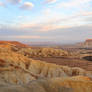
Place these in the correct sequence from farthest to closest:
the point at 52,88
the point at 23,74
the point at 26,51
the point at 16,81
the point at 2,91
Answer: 1. the point at 26,51
2. the point at 23,74
3. the point at 16,81
4. the point at 52,88
5. the point at 2,91

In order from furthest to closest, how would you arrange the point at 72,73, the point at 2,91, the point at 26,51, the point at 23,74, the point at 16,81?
Answer: the point at 26,51 → the point at 72,73 → the point at 23,74 → the point at 16,81 → the point at 2,91

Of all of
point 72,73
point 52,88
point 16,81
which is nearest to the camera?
point 52,88

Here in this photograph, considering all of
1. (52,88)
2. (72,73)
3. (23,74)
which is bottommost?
(72,73)

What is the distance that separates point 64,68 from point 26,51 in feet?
161

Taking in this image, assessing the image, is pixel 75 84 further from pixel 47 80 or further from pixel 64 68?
pixel 64 68

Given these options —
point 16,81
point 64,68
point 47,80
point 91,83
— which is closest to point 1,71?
point 16,81

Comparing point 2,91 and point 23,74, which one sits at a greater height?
point 2,91

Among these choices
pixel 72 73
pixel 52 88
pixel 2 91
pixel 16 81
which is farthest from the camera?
pixel 72 73

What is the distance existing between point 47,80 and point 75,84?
1596 millimetres

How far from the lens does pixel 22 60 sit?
29.7 m

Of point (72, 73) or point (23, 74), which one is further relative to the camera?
point (72, 73)

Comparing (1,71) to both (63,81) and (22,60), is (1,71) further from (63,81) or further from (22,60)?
(22,60)

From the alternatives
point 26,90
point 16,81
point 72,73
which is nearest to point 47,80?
point 26,90

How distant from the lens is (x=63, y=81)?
28.0 feet
